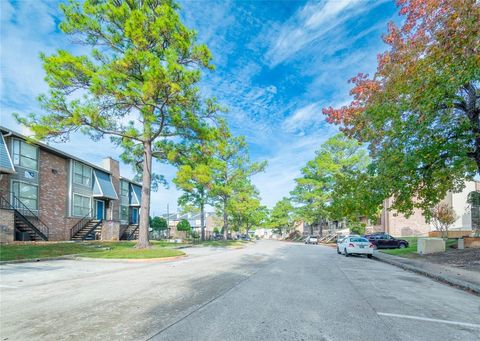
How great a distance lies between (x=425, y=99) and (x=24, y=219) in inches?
951

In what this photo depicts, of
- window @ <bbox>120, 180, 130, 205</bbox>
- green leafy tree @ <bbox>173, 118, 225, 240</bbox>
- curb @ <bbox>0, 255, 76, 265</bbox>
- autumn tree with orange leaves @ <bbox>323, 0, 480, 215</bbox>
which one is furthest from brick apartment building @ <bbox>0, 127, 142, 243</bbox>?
autumn tree with orange leaves @ <bbox>323, 0, 480, 215</bbox>

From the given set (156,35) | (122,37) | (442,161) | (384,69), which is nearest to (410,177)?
(442,161)

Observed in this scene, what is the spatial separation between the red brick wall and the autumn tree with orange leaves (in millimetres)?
23129

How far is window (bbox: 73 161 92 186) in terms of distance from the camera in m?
27.7

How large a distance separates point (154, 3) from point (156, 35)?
3454mm

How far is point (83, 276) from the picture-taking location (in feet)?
32.3

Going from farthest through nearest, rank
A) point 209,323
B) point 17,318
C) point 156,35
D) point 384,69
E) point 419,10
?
point 156,35
point 384,69
point 419,10
point 17,318
point 209,323

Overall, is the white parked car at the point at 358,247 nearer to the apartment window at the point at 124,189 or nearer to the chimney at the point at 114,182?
the chimney at the point at 114,182

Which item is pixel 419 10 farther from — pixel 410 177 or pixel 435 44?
pixel 410 177

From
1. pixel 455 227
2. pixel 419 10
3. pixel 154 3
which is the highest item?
pixel 154 3

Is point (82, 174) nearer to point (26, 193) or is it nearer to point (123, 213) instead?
point (26, 193)

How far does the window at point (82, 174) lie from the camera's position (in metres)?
27.7

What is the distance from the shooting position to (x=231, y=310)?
540cm

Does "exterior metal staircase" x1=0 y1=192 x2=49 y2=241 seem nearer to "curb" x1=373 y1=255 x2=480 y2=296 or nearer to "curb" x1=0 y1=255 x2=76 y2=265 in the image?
"curb" x1=0 y1=255 x2=76 y2=265
